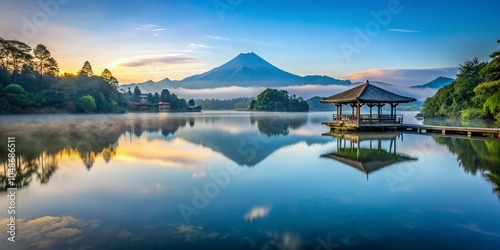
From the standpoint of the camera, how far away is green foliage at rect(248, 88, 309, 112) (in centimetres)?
9281

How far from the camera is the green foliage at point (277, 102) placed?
305 feet

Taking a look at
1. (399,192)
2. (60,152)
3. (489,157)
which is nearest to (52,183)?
(60,152)

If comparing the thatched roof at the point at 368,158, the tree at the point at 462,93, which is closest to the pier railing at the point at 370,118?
the thatched roof at the point at 368,158

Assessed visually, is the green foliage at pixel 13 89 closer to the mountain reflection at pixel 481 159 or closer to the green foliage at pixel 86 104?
the green foliage at pixel 86 104

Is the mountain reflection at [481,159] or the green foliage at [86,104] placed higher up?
the green foliage at [86,104]

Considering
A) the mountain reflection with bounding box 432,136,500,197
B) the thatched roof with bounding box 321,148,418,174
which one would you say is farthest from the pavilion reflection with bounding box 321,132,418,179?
the mountain reflection with bounding box 432,136,500,197

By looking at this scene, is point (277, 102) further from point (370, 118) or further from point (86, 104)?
point (370, 118)

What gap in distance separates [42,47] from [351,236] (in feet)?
203

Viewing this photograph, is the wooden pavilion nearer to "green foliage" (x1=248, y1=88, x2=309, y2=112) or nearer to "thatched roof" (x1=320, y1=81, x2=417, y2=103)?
"thatched roof" (x1=320, y1=81, x2=417, y2=103)

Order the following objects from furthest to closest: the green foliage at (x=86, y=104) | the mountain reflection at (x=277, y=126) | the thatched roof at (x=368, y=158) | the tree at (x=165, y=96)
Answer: the tree at (x=165, y=96)
the green foliage at (x=86, y=104)
the mountain reflection at (x=277, y=126)
the thatched roof at (x=368, y=158)

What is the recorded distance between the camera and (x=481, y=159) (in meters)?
10.3

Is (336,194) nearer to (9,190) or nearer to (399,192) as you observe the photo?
(399,192)

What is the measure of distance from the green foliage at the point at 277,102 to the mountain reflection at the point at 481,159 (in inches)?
3087

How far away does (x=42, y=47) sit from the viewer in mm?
52625
